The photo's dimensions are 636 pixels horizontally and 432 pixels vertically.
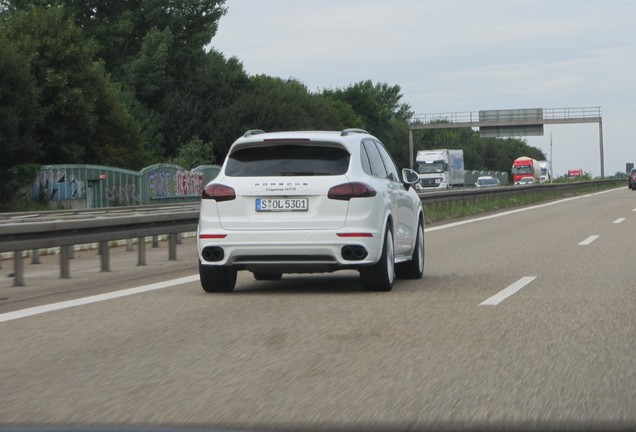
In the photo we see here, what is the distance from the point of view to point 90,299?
36.5 ft

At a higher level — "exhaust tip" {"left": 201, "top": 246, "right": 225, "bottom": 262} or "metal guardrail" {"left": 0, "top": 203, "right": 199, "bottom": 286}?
"metal guardrail" {"left": 0, "top": 203, "right": 199, "bottom": 286}

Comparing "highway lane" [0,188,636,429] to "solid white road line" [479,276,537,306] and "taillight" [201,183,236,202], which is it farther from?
"taillight" [201,183,236,202]

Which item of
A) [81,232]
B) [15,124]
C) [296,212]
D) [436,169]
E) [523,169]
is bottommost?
[81,232]

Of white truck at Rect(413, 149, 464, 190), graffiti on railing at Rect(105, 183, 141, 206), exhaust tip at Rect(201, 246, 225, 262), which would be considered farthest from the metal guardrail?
white truck at Rect(413, 149, 464, 190)

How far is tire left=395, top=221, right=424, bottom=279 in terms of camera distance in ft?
42.2

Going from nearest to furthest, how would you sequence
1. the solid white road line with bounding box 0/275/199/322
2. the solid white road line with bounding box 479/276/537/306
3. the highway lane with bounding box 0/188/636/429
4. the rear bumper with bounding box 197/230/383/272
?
the highway lane with bounding box 0/188/636/429 < the solid white road line with bounding box 0/275/199/322 < the solid white road line with bounding box 479/276/537/306 < the rear bumper with bounding box 197/230/383/272

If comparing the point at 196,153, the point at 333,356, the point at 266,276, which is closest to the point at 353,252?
the point at 266,276

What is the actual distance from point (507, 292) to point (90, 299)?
395 cm

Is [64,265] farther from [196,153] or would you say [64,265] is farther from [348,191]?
[196,153]

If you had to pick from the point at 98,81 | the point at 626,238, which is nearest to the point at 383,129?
the point at 98,81

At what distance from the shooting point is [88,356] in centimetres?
757

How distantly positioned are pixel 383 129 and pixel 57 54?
260 feet

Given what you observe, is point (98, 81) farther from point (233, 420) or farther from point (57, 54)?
point (233, 420)

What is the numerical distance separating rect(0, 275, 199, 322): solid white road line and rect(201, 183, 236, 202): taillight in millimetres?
1334
